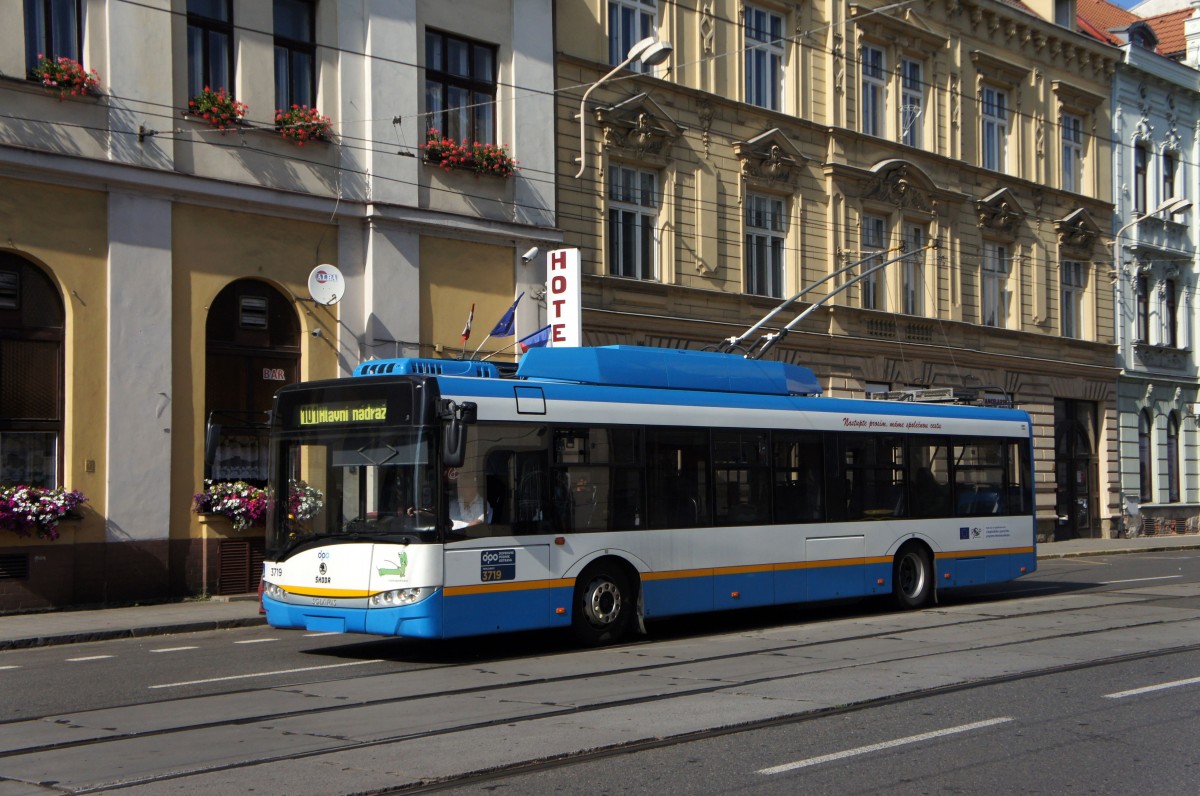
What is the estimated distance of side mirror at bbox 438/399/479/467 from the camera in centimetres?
1195

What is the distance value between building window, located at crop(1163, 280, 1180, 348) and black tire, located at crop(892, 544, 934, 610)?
27.6 meters

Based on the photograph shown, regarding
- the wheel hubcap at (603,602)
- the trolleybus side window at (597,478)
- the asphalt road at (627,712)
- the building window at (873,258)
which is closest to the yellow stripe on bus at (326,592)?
the asphalt road at (627,712)

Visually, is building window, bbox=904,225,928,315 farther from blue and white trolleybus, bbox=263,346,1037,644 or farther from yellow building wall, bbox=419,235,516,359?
blue and white trolleybus, bbox=263,346,1037,644

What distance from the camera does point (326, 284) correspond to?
20625mm

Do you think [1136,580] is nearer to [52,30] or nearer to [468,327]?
[468,327]

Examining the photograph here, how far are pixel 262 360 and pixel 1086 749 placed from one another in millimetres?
14913

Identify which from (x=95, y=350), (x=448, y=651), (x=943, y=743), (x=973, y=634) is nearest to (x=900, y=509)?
(x=973, y=634)

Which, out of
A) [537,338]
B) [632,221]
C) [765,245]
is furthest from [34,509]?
[765,245]

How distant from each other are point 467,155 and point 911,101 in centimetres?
1494

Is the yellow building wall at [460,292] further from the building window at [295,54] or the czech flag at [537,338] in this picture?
the building window at [295,54]

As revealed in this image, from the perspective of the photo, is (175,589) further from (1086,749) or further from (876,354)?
(876,354)

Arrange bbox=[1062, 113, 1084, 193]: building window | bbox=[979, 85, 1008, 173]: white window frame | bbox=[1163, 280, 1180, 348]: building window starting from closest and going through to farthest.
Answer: bbox=[979, 85, 1008, 173]: white window frame → bbox=[1062, 113, 1084, 193]: building window → bbox=[1163, 280, 1180, 348]: building window

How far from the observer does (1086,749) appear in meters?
8.39

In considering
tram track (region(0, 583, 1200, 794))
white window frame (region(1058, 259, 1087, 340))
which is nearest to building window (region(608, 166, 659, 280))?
tram track (region(0, 583, 1200, 794))
